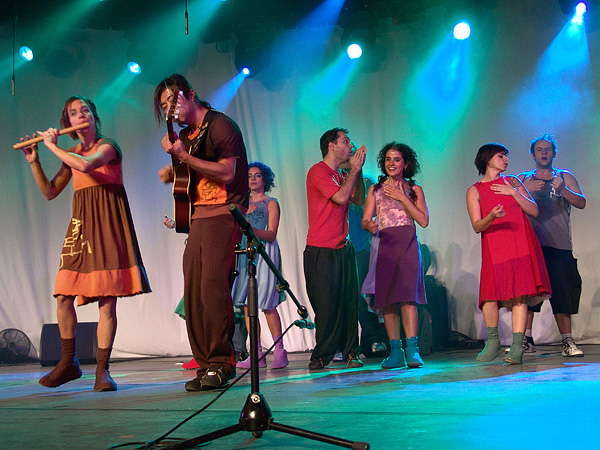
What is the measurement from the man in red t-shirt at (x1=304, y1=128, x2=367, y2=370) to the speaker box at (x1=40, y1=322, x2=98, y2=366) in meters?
2.73

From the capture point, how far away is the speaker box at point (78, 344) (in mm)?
6332

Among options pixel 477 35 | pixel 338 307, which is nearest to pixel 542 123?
pixel 477 35

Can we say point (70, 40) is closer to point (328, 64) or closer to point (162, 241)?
point (162, 241)

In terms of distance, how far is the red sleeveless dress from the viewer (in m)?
4.41

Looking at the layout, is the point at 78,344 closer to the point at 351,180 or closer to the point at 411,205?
the point at 351,180

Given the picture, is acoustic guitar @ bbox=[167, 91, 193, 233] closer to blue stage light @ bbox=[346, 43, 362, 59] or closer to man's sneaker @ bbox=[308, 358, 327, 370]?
man's sneaker @ bbox=[308, 358, 327, 370]

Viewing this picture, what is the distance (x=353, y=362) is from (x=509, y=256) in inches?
53.9

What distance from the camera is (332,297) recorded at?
4.65m

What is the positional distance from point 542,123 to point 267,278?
3.55m

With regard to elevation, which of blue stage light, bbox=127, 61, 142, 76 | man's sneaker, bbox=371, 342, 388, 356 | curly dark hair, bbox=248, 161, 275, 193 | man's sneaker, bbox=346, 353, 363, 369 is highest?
blue stage light, bbox=127, 61, 142, 76

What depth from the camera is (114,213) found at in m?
3.72

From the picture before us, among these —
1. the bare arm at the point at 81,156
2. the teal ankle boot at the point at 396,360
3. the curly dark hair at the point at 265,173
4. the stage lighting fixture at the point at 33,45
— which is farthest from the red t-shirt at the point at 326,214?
the stage lighting fixture at the point at 33,45

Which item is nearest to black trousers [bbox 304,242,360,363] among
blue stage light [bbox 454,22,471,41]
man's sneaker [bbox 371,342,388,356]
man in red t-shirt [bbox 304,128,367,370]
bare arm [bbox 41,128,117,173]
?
man in red t-shirt [bbox 304,128,367,370]

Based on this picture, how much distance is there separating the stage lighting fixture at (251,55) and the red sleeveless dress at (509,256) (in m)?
3.77
